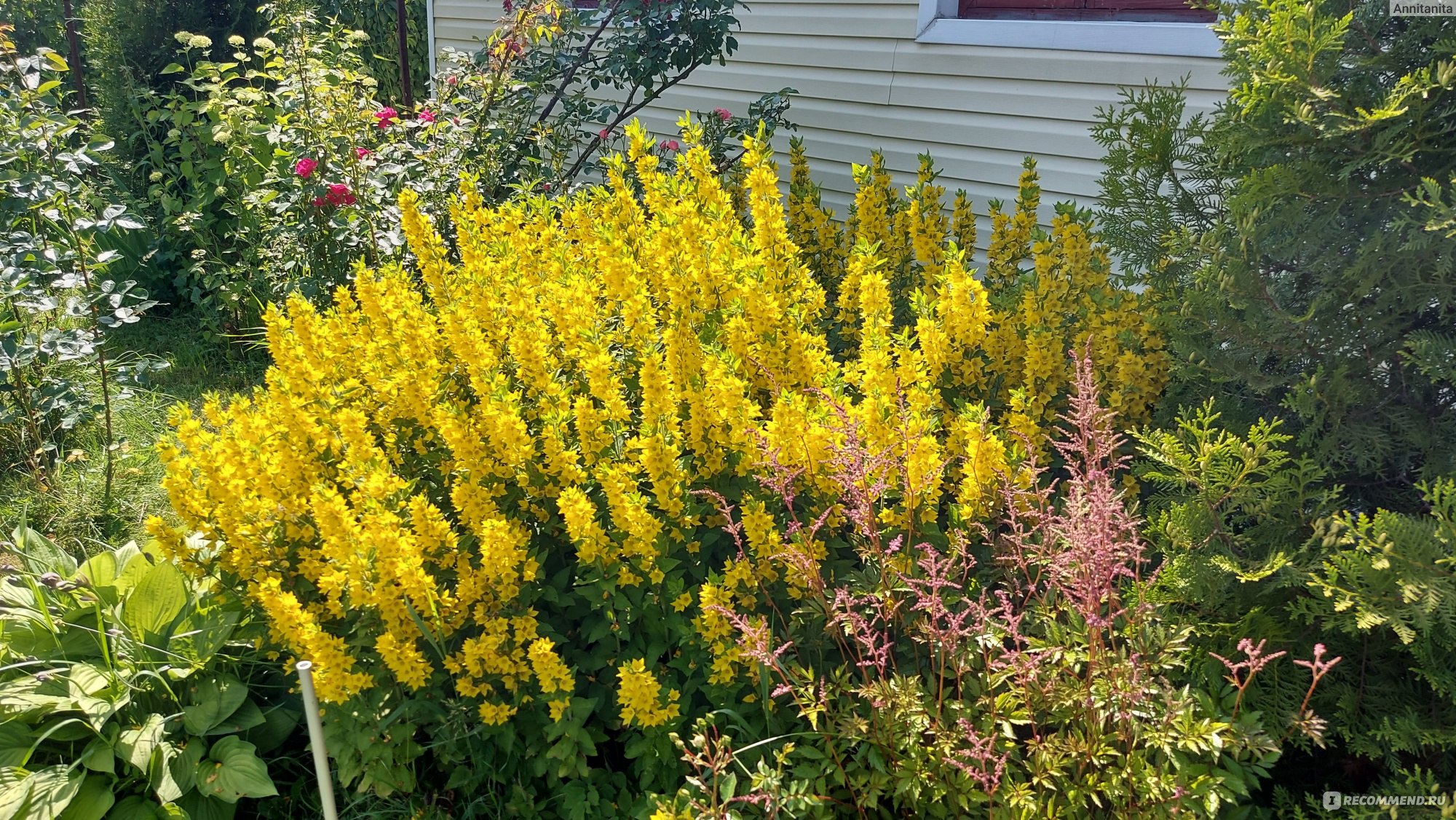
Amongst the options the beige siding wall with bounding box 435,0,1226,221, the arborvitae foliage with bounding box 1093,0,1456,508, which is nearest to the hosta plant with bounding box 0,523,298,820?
the arborvitae foliage with bounding box 1093,0,1456,508

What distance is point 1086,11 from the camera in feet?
13.8

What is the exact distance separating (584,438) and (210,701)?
1.20 m

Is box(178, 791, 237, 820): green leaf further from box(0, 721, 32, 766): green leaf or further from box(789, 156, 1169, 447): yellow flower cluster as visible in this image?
box(789, 156, 1169, 447): yellow flower cluster

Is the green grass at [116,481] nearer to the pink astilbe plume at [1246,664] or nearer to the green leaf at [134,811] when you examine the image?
the green leaf at [134,811]

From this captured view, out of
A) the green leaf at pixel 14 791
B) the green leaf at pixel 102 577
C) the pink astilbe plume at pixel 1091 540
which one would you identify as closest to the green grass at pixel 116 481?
the green leaf at pixel 102 577

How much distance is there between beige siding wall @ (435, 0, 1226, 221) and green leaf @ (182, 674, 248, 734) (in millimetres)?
→ 3686

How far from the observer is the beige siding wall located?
4.21 metres

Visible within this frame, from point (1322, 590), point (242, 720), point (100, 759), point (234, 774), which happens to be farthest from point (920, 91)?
point (100, 759)

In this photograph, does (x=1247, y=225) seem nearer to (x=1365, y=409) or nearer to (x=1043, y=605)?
(x=1365, y=409)

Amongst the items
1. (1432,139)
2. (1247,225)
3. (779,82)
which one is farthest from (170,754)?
(779,82)

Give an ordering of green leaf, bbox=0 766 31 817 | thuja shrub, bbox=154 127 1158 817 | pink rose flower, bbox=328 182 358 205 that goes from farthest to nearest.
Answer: pink rose flower, bbox=328 182 358 205 → green leaf, bbox=0 766 31 817 → thuja shrub, bbox=154 127 1158 817

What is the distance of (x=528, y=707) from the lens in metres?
2.23

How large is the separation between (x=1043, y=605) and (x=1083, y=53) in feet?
9.73

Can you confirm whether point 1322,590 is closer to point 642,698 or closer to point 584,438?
point 642,698
